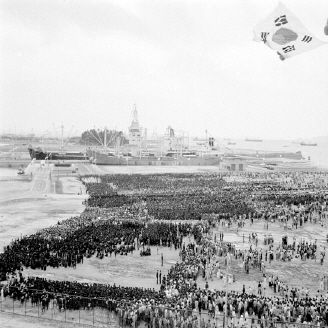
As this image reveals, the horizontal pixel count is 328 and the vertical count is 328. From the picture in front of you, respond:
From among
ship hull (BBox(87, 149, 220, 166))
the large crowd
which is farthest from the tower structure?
the large crowd

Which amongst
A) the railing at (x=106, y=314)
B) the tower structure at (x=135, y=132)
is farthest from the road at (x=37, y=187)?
the tower structure at (x=135, y=132)

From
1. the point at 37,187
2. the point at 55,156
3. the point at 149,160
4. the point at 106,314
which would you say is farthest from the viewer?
the point at 55,156

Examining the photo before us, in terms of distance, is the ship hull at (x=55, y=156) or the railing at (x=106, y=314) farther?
the ship hull at (x=55, y=156)

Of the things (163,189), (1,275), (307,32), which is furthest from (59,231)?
(163,189)

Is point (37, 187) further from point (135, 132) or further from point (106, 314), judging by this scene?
point (135, 132)

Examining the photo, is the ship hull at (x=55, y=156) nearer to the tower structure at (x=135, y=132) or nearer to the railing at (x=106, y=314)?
the tower structure at (x=135, y=132)

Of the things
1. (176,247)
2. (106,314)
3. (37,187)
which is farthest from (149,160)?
(106,314)

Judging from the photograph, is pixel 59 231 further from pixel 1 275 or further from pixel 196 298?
pixel 196 298
